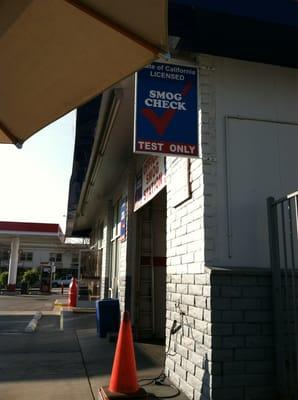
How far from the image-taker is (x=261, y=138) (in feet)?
17.4

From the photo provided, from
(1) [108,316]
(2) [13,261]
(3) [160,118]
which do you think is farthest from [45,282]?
(3) [160,118]

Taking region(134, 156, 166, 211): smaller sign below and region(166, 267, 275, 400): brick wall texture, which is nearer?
region(166, 267, 275, 400): brick wall texture

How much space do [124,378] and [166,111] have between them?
3.08 metres

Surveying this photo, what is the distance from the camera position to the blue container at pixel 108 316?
9.31 meters

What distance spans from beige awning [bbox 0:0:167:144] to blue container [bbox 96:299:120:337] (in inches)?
261

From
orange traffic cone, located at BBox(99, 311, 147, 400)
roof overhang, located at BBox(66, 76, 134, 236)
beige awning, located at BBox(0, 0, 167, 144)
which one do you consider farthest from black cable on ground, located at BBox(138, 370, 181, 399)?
roof overhang, located at BBox(66, 76, 134, 236)

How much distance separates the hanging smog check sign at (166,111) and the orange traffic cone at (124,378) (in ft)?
7.36

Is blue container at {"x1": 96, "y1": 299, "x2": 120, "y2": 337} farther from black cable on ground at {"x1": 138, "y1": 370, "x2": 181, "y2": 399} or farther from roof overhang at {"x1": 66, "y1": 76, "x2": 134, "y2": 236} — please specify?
black cable on ground at {"x1": 138, "y1": 370, "x2": 181, "y2": 399}

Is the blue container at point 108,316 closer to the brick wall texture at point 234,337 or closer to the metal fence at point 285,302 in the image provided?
the brick wall texture at point 234,337

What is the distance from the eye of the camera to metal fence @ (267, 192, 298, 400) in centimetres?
428

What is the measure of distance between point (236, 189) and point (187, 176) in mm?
732

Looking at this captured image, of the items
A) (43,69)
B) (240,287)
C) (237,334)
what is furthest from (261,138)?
(43,69)

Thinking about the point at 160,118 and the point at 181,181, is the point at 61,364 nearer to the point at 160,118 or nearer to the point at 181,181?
the point at 181,181

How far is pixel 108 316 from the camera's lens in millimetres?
9375
